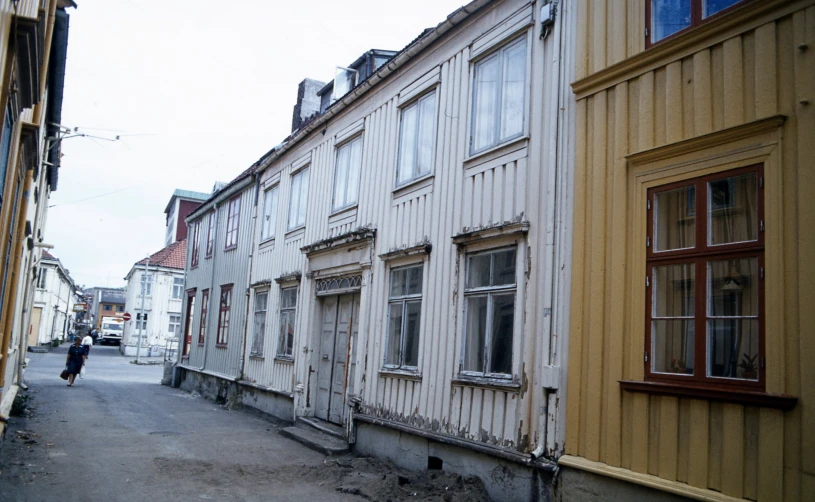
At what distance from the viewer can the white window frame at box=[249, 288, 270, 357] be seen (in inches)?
630

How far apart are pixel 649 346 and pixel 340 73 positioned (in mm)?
11148

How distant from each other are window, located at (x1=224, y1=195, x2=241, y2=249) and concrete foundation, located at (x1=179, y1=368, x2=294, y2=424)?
3.95 metres

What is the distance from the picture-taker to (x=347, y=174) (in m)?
12.6

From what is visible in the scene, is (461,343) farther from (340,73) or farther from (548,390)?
(340,73)

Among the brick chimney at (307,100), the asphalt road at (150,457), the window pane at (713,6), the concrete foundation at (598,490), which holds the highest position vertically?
the brick chimney at (307,100)

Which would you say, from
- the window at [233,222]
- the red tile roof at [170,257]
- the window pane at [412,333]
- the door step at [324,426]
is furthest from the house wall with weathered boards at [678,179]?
the red tile roof at [170,257]

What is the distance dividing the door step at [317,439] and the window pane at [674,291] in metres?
6.19

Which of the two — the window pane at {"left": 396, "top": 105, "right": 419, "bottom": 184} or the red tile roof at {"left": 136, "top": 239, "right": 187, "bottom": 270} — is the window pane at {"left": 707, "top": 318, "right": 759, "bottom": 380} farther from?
the red tile roof at {"left": 136, "top": 239, "right": 187, "bottom": 270}

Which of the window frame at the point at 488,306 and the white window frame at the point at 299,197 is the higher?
the white window frame at the point at 299,197

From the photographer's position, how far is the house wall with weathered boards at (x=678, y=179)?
15.5 feet

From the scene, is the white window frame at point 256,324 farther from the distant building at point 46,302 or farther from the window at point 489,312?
the distant building at point 46,302

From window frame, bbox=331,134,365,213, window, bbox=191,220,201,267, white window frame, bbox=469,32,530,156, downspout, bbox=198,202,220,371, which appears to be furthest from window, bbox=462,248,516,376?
window, bbox=191,220,201,267

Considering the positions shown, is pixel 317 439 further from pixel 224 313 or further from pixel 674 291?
pixel 224 313

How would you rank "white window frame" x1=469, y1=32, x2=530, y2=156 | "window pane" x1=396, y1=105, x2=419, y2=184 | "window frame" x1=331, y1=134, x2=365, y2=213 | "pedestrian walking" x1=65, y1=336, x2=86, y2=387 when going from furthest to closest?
"pedestrian walking" x1=65, y1=336, x2=86, y2=387
"window frame" x1=331, y1=134, x2=365, y2=213
"window pane" x1=396, y1=105, x2=419, y2=184
"white window frame" x1=469, y1=32, x2=530, y2=156
